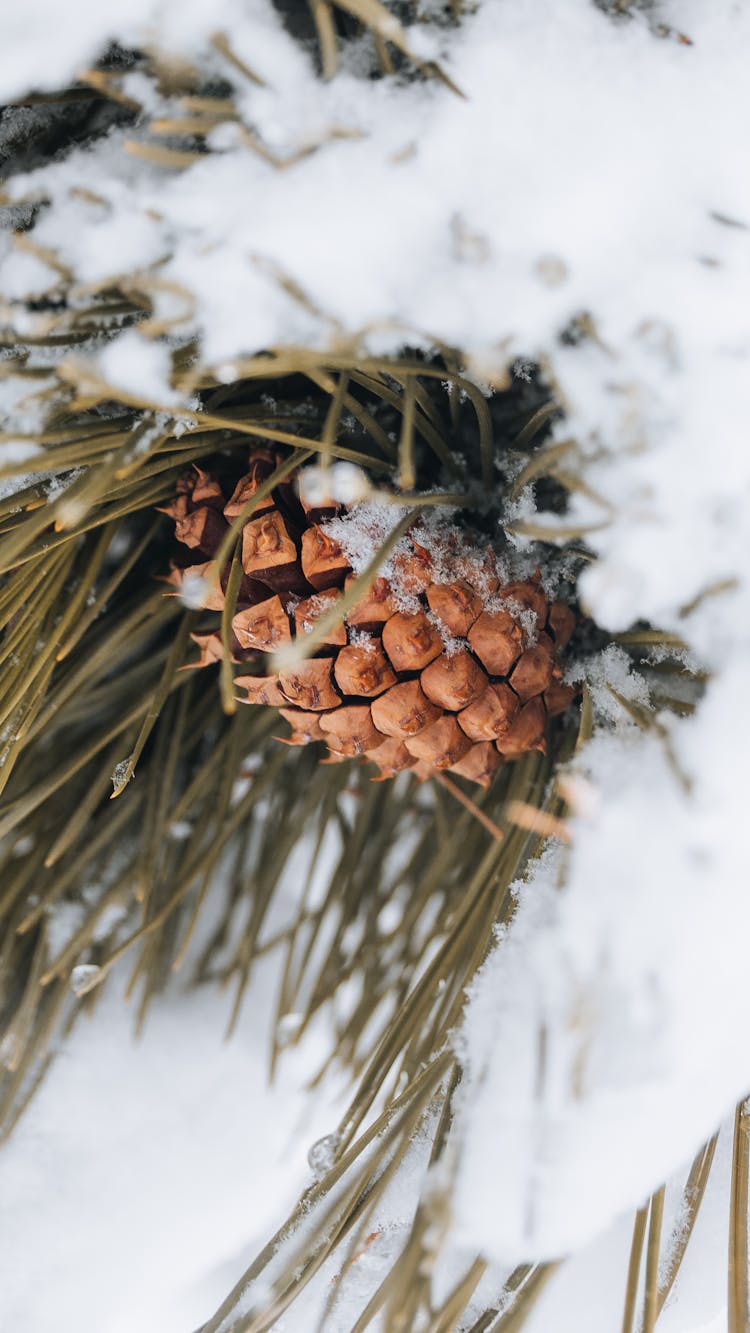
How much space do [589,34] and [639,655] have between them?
19cm

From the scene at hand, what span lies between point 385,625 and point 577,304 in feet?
0.43

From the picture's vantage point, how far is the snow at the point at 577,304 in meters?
0.22

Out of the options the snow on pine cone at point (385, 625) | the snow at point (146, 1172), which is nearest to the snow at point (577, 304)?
the snow on pine cone at point (385, 625)

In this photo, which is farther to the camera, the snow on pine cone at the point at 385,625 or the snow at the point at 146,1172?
the snow at the point at 146,1172

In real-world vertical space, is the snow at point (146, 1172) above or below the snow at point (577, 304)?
below

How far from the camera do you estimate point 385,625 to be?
1.05ft

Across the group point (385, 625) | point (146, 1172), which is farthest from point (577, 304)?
point (146, 1172)

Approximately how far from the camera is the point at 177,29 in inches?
8.5

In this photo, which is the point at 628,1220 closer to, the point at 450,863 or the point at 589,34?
the point at 450,863

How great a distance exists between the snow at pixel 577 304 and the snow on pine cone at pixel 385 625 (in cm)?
8

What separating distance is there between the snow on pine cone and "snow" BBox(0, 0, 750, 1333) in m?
0.08

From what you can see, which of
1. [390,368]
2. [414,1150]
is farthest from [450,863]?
[390,368]

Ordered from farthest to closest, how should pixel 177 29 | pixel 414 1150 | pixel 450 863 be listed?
pixel 450 863 → pixel 414 1150 → pixel 177 29

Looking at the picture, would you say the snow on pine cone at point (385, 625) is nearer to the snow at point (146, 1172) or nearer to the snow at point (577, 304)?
the snow at point (577, 304)
